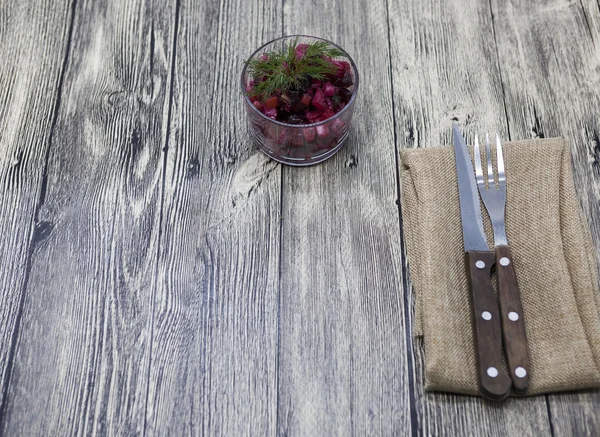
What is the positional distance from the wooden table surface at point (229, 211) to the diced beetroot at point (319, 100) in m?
0.11

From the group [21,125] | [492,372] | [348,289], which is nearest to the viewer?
[492,372]

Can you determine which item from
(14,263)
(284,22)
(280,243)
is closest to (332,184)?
(280,243)

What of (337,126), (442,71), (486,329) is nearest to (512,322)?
(486,329)

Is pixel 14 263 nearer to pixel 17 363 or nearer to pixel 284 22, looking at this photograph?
pixel 17 363

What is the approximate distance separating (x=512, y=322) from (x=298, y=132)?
0.38 meters

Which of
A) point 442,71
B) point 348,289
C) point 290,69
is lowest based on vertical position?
point 348,289

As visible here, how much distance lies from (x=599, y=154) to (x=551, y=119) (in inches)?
3.6

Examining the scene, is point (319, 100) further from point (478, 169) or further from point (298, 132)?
point (478, 169)

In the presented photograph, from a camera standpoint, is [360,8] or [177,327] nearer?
[177,327]

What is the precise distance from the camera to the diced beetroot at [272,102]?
88 centimetres

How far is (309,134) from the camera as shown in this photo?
89cm

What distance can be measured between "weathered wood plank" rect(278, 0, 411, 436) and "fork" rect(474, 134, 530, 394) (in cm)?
13

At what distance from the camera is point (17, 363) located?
0.83 m

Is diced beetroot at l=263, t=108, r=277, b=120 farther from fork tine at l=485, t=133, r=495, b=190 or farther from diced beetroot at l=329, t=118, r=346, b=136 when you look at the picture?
fork tine at l=485, t=133, r=495, b=190
